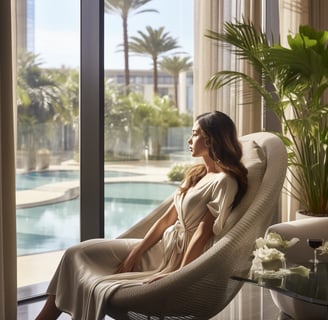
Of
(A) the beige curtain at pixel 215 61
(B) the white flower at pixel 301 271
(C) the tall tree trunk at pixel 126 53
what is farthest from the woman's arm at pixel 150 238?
(C) the tall tree trunk at pixel 126 53

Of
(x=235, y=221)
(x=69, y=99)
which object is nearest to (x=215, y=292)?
(x=235, y=221)

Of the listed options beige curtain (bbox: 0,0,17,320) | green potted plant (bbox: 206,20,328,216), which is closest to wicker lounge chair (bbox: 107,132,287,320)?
beige curtain (bbox: 0,0,17,320)

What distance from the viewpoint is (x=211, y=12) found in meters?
4.56

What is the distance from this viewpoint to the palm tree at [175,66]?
556 cm

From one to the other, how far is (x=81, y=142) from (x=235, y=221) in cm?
160

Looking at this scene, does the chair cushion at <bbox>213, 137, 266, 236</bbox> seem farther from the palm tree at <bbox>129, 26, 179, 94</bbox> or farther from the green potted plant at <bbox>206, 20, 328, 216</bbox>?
the palm tree at <bbox>129, 26, 179, 94</bbox>

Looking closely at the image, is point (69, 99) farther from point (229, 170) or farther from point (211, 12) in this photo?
point (229, 170)

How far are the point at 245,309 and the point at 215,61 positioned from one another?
1780 mm

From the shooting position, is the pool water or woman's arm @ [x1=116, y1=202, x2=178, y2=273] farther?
the pool water

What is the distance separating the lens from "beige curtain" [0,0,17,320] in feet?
10.3

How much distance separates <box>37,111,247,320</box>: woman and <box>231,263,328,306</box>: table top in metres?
0.35

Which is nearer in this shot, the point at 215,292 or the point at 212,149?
the point at 215,292

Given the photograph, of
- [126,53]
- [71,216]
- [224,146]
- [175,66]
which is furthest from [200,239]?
[175,66]

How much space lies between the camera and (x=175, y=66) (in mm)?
5602
